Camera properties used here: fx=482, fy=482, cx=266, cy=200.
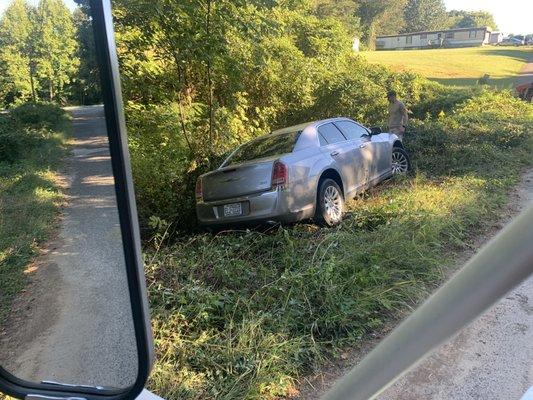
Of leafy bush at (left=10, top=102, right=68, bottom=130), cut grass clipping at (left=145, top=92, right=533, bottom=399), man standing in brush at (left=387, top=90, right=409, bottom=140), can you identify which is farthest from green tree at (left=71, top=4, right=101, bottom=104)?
man standing in brush at (left=387, top=90, right=409, bottom=140)

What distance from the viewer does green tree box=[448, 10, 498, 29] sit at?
1.03m

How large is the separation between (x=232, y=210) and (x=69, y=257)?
15.9ft

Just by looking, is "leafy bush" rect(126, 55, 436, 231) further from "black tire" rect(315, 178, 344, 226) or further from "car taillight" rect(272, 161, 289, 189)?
"black tire" rect(315, 178, 344, 226)

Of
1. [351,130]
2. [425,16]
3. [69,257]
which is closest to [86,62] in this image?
[69,257]

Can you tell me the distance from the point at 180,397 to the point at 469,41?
2.69 metres

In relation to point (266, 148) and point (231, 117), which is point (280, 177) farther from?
point (231, 117)

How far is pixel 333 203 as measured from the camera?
687 centimetres

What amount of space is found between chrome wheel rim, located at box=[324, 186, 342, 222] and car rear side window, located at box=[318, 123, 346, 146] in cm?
80

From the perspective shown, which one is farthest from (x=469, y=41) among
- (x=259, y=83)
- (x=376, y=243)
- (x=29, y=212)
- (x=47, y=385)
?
(x=259, y=83)

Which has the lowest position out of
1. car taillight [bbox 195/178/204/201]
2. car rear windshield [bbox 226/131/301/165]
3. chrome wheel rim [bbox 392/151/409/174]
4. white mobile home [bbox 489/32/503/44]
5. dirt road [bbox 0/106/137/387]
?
chrome wheel rim [bbox 392/151/409/174]

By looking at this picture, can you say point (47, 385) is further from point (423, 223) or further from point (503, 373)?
point (423, 223)

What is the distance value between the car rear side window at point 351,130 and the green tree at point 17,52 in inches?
266

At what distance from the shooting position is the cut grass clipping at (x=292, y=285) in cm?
341

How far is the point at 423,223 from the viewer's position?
5664mm
